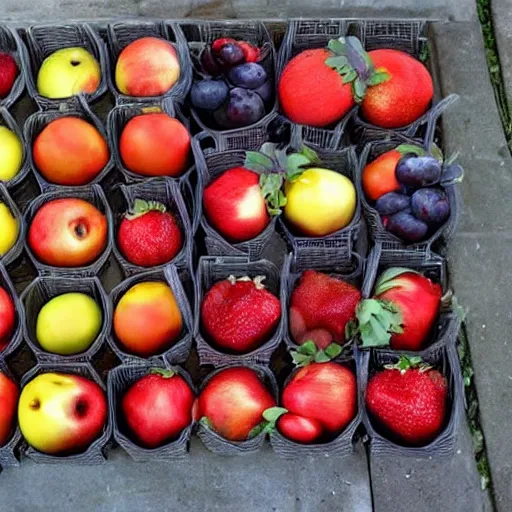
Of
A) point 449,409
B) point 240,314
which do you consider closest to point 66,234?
point 240,314

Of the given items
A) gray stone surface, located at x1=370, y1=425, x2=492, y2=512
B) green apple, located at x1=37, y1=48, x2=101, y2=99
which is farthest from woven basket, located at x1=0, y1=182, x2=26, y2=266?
gray stone surface, located at x1=370, y1=425, x2=492, y2=512

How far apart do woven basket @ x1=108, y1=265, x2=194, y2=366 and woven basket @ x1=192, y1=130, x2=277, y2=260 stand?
0.24 ft

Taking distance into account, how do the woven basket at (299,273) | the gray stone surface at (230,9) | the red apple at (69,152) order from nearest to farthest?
the woven basket at (299,273) → the red apple at (69,152) → the gray stone surface at (230,9)

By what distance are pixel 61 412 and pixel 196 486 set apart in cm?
25

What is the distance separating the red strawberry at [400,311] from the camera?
107 cm

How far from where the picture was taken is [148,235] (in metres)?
1.19

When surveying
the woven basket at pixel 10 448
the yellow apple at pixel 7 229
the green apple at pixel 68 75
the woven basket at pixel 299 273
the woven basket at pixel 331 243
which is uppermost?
the green apple at pixel 68 75

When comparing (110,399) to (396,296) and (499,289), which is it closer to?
(396,296)

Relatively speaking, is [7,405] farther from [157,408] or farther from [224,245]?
[224,245]

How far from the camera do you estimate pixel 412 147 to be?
3.97 ft

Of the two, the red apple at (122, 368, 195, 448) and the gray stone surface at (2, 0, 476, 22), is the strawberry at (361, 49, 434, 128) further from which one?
the red apple at (122, 368, 195, 448)

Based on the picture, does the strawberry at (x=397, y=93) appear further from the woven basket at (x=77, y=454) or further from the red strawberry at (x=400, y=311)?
the woven basket at (x=77, y=454)

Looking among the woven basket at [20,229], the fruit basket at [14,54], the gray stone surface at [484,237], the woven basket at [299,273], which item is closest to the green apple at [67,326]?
the woven basket at [20,229]

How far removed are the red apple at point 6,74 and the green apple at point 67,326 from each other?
0.45m
